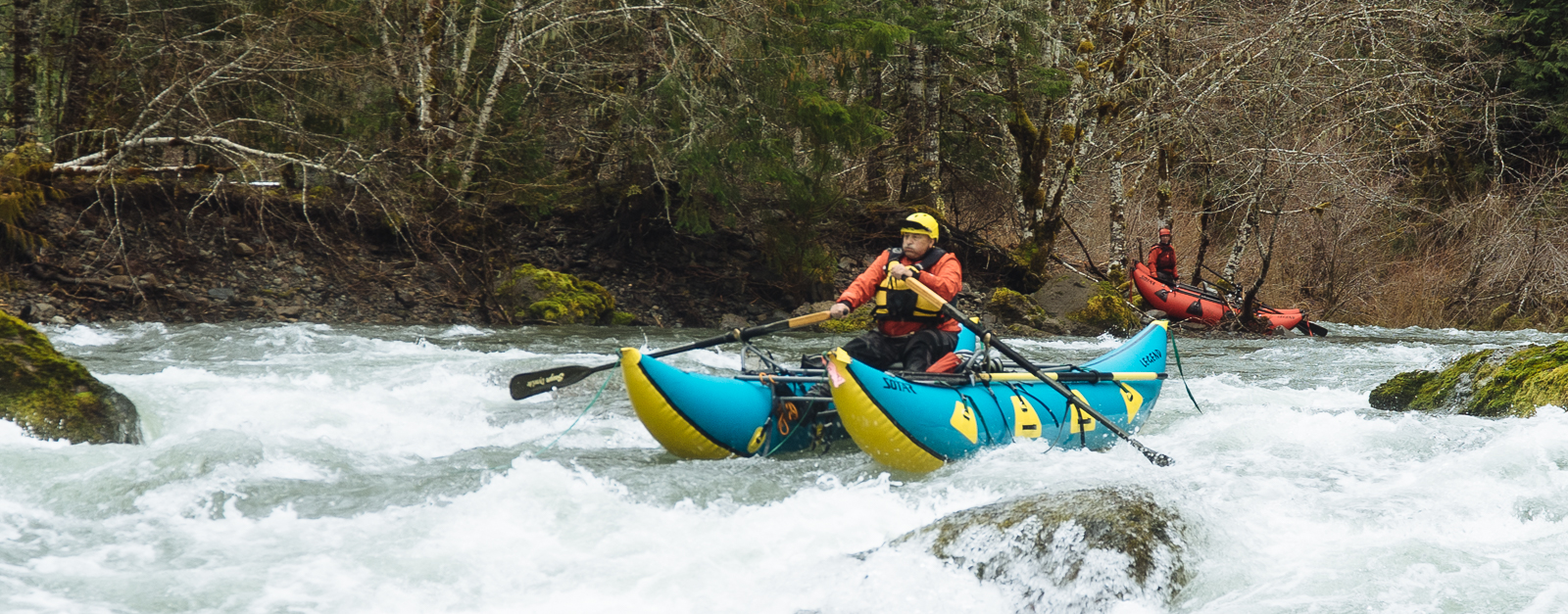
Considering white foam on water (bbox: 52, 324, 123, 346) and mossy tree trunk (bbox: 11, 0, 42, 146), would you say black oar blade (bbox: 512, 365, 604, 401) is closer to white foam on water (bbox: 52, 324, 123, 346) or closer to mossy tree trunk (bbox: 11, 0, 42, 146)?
white foam on water (bbox: 52, 324, 123, 346)

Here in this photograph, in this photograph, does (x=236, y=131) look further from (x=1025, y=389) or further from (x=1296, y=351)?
(x=1296, y=351)

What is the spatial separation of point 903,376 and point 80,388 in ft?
12.4

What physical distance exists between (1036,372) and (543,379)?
2.40m

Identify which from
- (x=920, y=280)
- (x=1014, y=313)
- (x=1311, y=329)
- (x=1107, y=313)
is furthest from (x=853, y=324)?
(x=920, y=280)

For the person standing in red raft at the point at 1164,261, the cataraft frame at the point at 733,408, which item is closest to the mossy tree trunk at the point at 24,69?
the cataraft frame at the point at 733,408

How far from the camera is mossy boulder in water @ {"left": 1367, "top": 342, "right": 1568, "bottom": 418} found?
5.86m

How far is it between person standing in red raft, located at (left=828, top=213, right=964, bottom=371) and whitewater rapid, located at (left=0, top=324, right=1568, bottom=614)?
0.57 metres

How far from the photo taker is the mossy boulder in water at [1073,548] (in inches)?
134

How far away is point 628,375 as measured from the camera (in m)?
5.14

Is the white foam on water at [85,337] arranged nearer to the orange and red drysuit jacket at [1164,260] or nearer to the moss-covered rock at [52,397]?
the moss-covered rock at [52,397]

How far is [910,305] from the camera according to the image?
19.6ft

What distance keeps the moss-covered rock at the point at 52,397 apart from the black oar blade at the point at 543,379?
1744 mm

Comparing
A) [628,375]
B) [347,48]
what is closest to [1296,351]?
[628,375]

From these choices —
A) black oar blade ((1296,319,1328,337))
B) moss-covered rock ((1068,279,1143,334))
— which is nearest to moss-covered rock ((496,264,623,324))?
moss-covered rock ((1068,279,1143,334))
